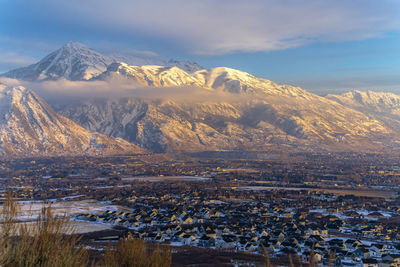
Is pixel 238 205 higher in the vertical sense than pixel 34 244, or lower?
lower

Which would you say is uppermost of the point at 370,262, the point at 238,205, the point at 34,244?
the point at 34,244

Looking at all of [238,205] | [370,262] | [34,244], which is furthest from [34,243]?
[238,205]

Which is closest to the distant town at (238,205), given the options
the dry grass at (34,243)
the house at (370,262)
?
the house at (370,262)

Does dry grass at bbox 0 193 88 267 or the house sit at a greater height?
dry grass at bbox 0 193 88 267

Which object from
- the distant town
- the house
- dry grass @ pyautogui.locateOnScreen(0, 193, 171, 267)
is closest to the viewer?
dry grass @ pyautogui.locateOnScreen(0, 193, 171, 267)

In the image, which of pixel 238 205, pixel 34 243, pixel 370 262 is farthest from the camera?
pixel 238 205

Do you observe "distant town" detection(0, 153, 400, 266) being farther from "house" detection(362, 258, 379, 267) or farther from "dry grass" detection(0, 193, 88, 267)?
"dry grass" detection(0, 193, 88, 267)

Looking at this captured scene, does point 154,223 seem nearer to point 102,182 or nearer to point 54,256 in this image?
point 54,256

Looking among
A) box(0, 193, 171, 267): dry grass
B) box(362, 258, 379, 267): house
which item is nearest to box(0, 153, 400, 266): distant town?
box(362, 258, 379, 267): house

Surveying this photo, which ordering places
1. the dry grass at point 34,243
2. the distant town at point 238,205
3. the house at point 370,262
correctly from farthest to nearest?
the distant town at point 238,205, the house at point 370,262, the dry grass at point 34,243

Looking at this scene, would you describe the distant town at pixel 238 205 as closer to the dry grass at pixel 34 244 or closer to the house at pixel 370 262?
the house at pixel 370 262

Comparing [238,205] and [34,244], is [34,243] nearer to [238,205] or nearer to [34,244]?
[34,244]

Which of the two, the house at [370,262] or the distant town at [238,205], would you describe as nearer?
the house at [370,262]
